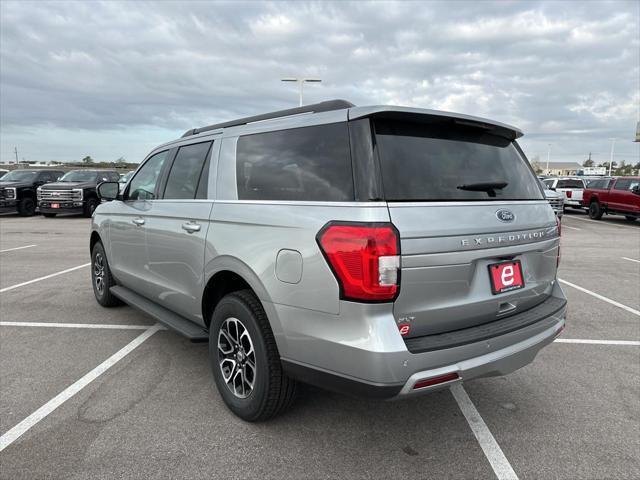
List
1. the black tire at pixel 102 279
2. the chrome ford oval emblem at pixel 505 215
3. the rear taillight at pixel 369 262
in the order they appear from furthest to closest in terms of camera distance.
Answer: the black tire at pixel 102 279
the chrome ford oval emblem at pixel 505 215
the rear taillight at pixel 369 262

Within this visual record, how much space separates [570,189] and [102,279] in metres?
23.4

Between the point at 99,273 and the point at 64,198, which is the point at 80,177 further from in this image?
the point at 99,273

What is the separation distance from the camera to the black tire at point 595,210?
64.4 ft

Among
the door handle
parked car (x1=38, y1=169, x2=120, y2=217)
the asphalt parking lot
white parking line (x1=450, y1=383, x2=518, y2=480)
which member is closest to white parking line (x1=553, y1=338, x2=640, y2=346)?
the asphalt parking lot

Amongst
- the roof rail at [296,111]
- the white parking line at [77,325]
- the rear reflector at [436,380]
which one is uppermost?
the roof rail at [296,111]

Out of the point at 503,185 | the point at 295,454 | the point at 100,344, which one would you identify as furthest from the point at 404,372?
the point at 100,344

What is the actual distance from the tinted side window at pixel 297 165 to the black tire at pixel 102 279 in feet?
9.46

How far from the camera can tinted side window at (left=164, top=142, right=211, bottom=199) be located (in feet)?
11.6

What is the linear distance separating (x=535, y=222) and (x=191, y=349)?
305 cm

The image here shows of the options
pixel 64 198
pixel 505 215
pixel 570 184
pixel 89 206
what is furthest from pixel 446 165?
pixel 570 184

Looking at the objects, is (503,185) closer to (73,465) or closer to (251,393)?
(251,393)

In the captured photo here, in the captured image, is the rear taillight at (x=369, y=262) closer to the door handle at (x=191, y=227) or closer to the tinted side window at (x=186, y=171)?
the door handle at (x=191, y=227)

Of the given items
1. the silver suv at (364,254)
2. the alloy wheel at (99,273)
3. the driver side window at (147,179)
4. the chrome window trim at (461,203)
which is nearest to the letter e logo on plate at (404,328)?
the silver suv at (364,254)

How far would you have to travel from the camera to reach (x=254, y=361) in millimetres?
2791
